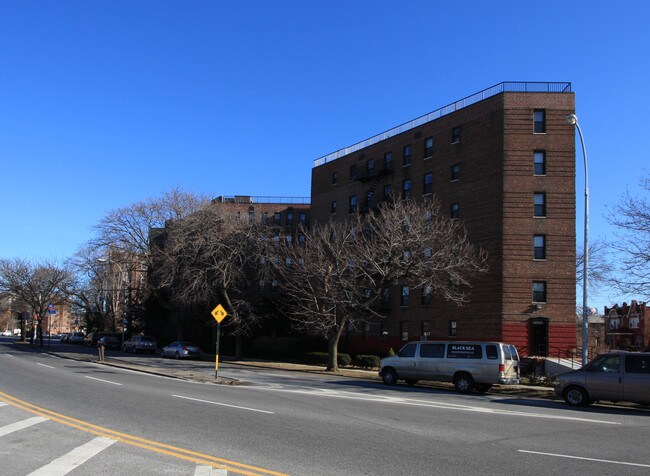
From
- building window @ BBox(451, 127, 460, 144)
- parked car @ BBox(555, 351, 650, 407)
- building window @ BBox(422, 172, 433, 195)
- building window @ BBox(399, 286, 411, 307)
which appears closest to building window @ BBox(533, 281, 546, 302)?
building window @ BBox(399, 286, 411, 307)

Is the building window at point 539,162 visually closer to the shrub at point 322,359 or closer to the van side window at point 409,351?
the shrub at point 322,359

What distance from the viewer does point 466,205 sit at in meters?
38.1

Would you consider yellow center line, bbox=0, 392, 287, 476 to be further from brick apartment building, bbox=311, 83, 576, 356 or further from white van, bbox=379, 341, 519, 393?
brick apartment building, bbox=311, 83, 576, 356

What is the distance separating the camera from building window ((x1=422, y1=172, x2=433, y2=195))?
41.4 meters

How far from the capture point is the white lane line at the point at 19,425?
10352mm

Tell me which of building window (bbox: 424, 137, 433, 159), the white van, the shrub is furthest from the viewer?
building window (bbox: 424, 137, 433, 159)

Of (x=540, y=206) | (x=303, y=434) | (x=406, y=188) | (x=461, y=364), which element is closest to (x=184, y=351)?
(x=406, y=188)

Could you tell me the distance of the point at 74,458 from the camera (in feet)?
26.9

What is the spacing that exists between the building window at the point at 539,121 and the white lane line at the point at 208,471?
33.4 m

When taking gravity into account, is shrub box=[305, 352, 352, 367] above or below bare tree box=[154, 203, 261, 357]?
below

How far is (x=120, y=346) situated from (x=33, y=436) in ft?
182

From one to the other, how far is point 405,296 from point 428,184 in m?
8.40

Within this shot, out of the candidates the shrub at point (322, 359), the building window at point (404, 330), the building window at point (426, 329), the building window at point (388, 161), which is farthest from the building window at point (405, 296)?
the building window at point (388, 161)

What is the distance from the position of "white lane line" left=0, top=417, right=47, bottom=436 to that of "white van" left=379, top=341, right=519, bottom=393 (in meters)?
14.5
